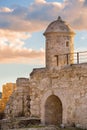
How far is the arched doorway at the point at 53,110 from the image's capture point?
25609mm

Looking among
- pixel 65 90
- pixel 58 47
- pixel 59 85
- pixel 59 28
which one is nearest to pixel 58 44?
pixel 58 47

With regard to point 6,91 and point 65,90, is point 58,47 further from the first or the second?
point 6,91

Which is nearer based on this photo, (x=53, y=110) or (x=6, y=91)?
(x=53, y=110)

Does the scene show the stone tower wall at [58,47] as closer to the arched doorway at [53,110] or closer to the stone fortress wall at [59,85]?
the stone fortress wall at [59,85]

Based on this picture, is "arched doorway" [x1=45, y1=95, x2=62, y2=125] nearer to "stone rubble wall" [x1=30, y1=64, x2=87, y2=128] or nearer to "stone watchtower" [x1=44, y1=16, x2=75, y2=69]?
"stone rubble wall" [x1=30, y1=64, x2=87, y2=128]

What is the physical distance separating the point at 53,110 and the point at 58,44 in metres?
3.95

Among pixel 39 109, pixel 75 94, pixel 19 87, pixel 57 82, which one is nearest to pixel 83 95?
pixel 75 94

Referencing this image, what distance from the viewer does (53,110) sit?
25922 mm

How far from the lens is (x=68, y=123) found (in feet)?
78.1

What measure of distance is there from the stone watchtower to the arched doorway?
6.64 feet

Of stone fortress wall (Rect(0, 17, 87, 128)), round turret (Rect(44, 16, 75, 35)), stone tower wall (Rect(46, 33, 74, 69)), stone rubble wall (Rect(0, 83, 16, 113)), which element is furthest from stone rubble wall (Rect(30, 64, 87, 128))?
stone rubble wall (Rect(0, 83, 16, 113))

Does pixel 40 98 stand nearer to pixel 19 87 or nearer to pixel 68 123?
pixel 68 123

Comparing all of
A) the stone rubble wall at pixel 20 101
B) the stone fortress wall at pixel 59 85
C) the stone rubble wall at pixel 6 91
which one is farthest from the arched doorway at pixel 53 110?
the stone rubble wall at pixel 6 91

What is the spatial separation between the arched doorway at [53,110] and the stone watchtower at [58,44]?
2.02 m
